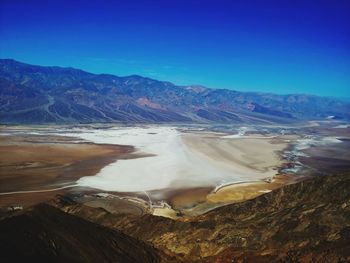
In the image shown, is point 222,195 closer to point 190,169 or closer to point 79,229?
point 190,169

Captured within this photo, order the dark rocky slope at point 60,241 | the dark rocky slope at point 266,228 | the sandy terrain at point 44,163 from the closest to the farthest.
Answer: the dark rocky slope at point 60,241
the dark rocky slope at point 266,228
the sandy terrain at point 44,163

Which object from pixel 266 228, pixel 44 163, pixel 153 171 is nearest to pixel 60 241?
pixel 266 228

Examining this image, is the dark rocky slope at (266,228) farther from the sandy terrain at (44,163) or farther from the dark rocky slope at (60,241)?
the sandy terrain at (44,163)

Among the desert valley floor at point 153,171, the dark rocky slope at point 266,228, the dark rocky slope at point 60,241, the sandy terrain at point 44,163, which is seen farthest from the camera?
the sandy terrain at point 44,163

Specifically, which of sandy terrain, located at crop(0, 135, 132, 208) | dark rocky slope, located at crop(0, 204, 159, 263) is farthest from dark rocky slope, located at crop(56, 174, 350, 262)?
sandy terrain, located at crop(0, 135, 132, 208)

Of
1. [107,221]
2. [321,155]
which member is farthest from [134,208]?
[321,155]

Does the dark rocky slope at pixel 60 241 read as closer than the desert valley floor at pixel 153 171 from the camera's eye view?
Yes

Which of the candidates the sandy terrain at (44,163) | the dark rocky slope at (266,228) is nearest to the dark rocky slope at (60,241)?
the dark rocky slope at (266,228)
